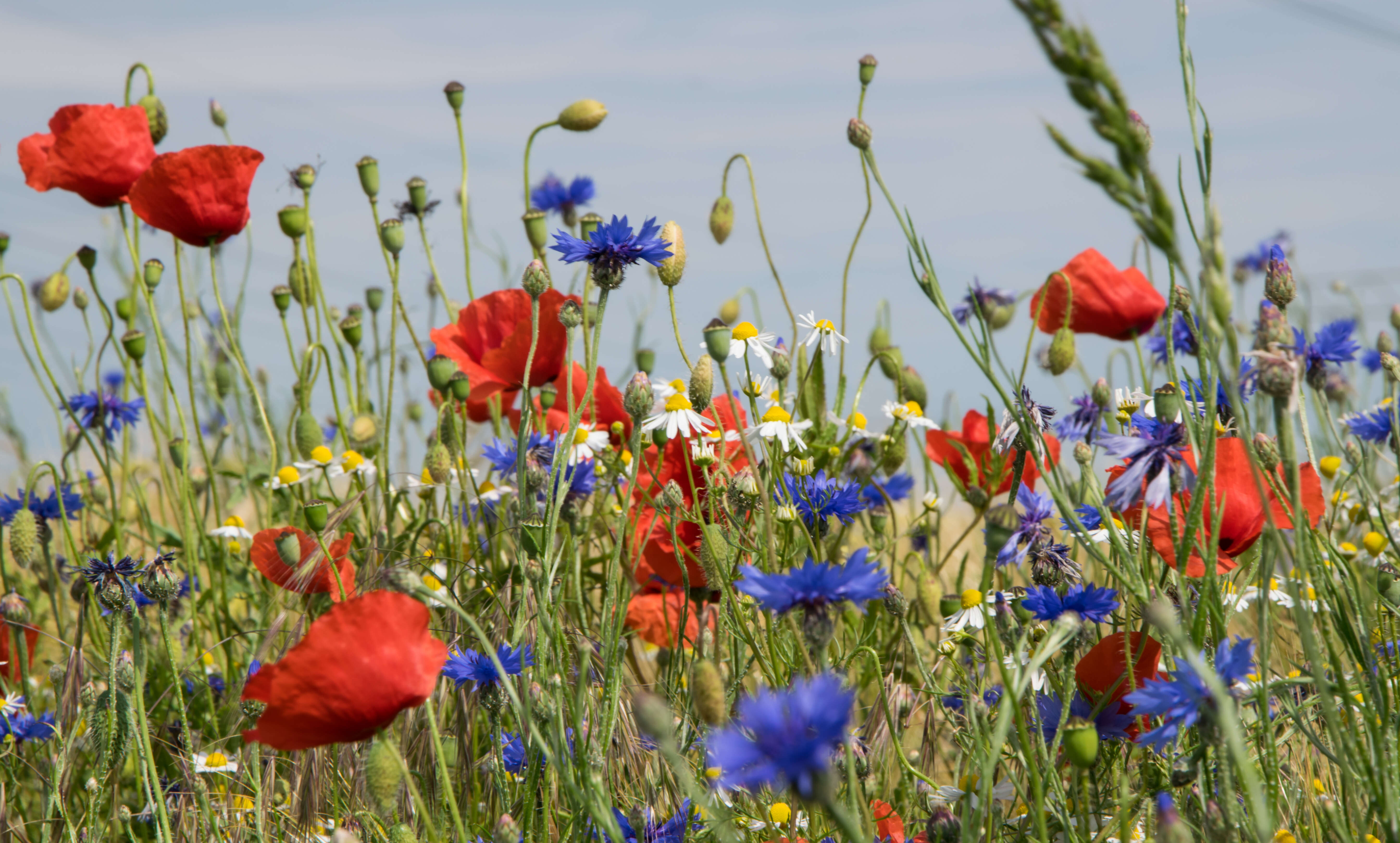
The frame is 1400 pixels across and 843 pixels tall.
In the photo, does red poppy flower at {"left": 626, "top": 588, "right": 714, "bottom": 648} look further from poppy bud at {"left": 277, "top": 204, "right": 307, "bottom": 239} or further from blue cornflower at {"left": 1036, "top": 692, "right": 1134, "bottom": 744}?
poppy bud at {"left": 277, "top": 204, "right": 307, "bottom": 239}

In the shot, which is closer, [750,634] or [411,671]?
[411,671]

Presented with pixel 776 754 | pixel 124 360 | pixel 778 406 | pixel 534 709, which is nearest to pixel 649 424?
pixel 778 406

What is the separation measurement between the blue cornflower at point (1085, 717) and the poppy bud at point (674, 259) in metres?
0.74

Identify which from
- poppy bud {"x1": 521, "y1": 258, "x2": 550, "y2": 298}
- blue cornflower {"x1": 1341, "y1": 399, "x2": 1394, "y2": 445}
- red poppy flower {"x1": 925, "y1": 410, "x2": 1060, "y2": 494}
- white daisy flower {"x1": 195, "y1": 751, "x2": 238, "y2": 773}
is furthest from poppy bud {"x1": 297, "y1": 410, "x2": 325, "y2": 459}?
blue cornflower {"x1": 1341, "y1": 399, "x2": 1394, "y2": 445}

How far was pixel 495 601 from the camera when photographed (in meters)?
1.48

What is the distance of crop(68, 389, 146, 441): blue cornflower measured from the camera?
261 cm

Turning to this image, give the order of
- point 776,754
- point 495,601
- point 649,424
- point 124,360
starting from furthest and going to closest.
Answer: point 124,360 < point 649,424 < point 495,601 < point 776,754

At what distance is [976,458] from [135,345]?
1800 millimetres

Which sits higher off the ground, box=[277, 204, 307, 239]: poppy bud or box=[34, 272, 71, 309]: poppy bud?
box=[277, 204, 307, 239]: poppy bud

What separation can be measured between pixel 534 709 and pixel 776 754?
2.31 feet

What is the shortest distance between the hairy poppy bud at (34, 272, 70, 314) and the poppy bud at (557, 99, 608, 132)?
1393 mm

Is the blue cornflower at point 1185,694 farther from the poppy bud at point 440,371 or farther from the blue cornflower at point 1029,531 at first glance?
the poppy bud at point 440,371

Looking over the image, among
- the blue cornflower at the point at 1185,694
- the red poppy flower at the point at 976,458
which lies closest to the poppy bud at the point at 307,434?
the red poppy flower at the point at 976,458

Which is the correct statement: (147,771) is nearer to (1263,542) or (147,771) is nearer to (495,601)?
(495,601)
